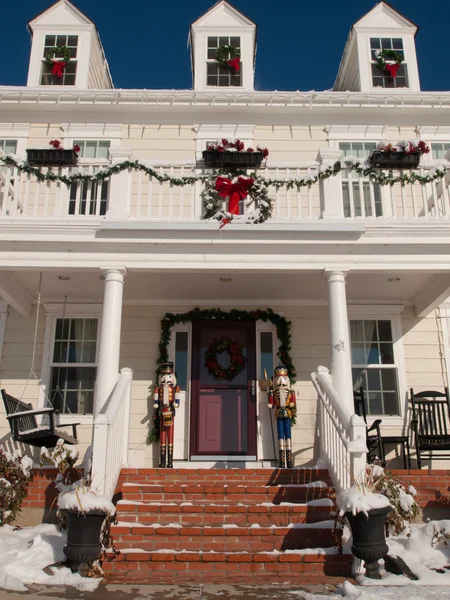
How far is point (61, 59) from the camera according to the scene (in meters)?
10.6

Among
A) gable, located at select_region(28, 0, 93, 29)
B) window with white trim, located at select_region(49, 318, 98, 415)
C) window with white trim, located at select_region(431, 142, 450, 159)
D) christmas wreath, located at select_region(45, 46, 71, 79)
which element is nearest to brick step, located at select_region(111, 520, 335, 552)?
window with white trim, located at select_region(49, 318, 98, 415)

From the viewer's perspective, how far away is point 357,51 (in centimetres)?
1099

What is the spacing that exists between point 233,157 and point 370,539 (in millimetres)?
5370

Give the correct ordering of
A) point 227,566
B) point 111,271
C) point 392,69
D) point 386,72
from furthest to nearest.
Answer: point 386,72
point 392,69
point 111,271
point 227,566

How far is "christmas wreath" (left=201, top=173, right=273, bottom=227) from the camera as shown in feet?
24.1

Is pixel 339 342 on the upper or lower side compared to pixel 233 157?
lower

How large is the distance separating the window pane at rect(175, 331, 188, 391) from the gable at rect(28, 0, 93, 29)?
21.9 ft

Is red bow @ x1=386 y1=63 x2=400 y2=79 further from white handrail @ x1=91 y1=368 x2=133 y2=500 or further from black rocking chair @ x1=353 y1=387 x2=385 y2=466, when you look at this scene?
white handrail @ x1=91 y1=368 x2=133 y2=500

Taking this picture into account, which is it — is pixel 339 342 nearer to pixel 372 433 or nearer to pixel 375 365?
pixel 375 365

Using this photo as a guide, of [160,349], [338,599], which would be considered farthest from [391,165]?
[338,599]

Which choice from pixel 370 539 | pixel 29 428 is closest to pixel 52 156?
pixel 29 428

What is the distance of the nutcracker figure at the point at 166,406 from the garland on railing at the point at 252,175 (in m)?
2.80

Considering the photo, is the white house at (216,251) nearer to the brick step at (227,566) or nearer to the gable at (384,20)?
the gable at (384,20)

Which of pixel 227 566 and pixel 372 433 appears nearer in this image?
pixel 227 566
